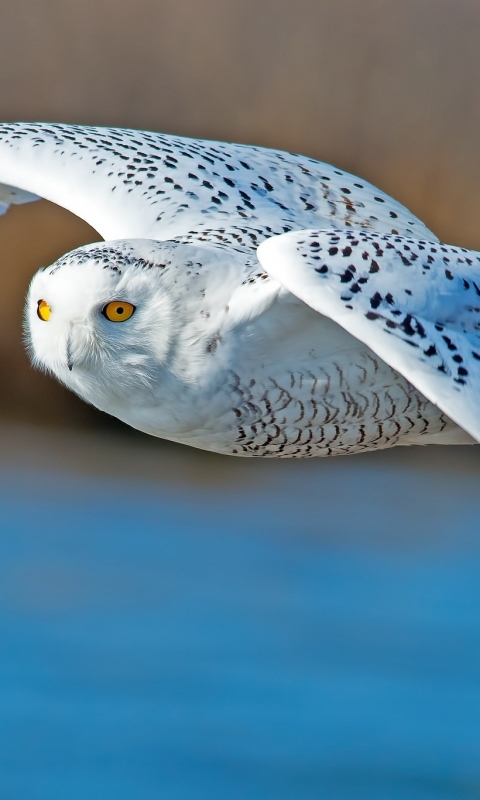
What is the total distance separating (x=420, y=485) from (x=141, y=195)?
963 cm

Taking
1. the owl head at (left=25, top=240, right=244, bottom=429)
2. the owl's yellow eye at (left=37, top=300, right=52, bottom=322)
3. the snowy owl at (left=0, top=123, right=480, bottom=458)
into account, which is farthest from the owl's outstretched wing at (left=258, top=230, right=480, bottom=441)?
the owl's yellow eye at (left=37, top=300, right=52, bottom=322)

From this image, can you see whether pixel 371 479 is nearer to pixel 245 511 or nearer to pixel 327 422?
pixel 245 511

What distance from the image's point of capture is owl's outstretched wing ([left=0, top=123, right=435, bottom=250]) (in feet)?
6.99

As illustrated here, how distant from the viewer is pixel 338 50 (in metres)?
4.25

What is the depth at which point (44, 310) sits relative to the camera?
1.67 metres

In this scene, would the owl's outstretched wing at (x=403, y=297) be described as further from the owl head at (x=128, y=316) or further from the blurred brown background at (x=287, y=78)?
the blurred brown background at (x=287, y=78)

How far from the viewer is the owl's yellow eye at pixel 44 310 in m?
1.67

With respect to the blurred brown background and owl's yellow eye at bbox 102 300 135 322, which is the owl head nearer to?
owl's yellow eye at bbox 102 300 135 322

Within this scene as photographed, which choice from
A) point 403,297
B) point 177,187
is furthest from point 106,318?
point 177,187

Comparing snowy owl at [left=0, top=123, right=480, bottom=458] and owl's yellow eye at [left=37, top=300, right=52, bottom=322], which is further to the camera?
owl's yellow eye at [left=37, top=300, right=52, bottom=322]

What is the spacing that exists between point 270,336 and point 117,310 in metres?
0.28

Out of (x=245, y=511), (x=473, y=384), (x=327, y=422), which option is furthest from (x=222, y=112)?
(x=245, y=511)

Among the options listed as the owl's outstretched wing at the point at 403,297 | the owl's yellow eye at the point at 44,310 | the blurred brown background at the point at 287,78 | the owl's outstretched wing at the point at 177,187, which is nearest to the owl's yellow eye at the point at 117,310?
the owl's yellow eye at the point at 44,310

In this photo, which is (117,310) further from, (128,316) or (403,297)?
(403,297)
